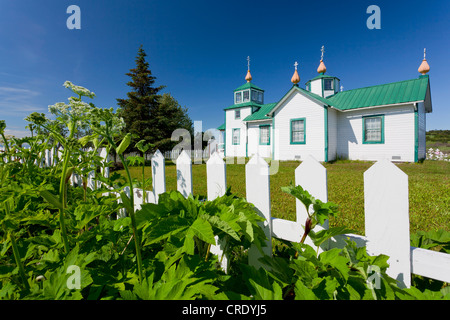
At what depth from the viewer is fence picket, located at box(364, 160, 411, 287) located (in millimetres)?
1051

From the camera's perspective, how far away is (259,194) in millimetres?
1455

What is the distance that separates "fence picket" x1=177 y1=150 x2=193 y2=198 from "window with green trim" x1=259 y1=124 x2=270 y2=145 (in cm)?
1413

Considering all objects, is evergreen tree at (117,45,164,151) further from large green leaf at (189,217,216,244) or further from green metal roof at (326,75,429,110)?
large green leaf at (189,217,216,244)

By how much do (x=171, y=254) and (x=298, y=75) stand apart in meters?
15.4

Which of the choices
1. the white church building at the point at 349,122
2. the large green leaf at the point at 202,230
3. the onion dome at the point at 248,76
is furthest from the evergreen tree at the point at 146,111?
the large green leaf at the point at 202,230

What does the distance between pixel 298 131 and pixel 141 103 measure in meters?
13.8

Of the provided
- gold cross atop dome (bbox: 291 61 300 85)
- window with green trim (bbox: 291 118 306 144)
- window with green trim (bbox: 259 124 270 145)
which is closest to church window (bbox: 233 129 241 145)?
window with green trim (bbox: 259 124 270 145)

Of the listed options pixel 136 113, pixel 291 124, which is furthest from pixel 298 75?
pixel 136 113

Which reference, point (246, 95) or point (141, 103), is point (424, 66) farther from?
point (141, 103)

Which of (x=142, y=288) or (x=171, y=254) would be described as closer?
(x=142, y=288)

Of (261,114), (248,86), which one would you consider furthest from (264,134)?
(248,86)

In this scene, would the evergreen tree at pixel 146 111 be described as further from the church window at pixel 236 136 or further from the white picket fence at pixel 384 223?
the white picket fence at pixel 384 223

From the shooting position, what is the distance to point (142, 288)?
0.73 meters
